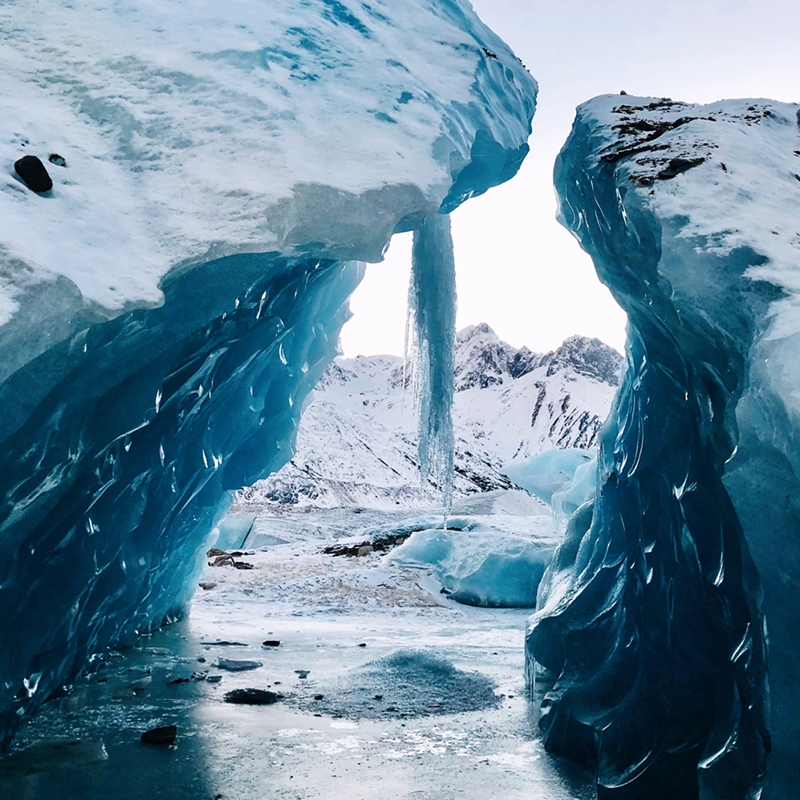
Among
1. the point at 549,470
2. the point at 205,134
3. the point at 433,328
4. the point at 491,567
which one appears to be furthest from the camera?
the point at 549,470

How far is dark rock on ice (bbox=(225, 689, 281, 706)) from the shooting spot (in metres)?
4.84

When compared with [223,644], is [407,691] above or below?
above

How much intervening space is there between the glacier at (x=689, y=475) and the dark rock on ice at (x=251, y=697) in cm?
189

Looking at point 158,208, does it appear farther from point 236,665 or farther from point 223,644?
point 223,644

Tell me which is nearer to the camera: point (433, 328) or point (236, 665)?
point (236, 665)

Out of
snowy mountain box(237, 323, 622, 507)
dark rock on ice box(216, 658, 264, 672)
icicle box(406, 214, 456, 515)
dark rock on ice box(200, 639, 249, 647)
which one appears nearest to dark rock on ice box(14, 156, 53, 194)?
icicle box(406, 214, 456, 515)

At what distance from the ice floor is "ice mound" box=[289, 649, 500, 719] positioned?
16 mm

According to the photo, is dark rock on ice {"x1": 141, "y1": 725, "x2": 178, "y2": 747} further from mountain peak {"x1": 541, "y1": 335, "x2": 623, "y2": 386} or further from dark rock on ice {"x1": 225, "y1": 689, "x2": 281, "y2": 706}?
mountain peak {"x1": 541, "y1": 335, "x2": 623, "y2": 386}

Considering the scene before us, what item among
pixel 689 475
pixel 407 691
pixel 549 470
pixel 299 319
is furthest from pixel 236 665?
pixel 549 470

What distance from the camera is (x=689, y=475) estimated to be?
3.61 m

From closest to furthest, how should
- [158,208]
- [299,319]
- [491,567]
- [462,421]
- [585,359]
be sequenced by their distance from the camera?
[158,208] < [299,319] < [491,567] < [462,421] < [585,359]

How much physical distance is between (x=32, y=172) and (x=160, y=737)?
117 inches

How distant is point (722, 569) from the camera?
10.2 feet

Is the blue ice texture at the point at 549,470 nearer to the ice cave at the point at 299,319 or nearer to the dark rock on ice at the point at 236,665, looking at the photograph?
the dark rock on ice at the point at 236,665
